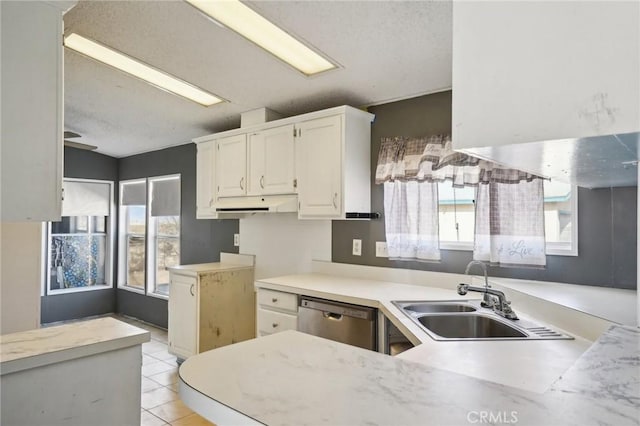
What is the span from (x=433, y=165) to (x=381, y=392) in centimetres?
215

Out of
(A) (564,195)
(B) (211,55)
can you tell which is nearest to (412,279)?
(A) (564,195)

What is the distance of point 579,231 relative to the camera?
82.9 inches

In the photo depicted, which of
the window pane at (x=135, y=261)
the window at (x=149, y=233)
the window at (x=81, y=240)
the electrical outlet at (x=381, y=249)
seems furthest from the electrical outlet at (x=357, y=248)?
the window at (x=81, y=240)

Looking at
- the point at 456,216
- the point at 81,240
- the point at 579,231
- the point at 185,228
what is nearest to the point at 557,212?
the point at 579,231

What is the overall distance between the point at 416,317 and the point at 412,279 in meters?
0.90

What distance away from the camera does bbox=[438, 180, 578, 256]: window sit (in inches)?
84.4

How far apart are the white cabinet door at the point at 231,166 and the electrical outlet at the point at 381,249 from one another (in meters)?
1.34

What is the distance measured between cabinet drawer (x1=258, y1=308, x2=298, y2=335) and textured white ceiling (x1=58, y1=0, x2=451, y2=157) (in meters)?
1.71

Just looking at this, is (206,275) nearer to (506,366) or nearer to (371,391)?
(506,366)

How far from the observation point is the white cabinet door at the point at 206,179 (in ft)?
12.6

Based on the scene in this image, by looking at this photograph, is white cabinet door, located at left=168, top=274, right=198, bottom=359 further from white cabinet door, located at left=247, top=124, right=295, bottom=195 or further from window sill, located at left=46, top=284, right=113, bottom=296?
window sill, located at left=46, top=284, right=113, bottom=296

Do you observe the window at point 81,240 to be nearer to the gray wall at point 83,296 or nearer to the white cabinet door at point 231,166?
the gray wall at point 83,296

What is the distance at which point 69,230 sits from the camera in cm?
554

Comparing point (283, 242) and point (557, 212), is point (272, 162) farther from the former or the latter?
point (557, 212)
